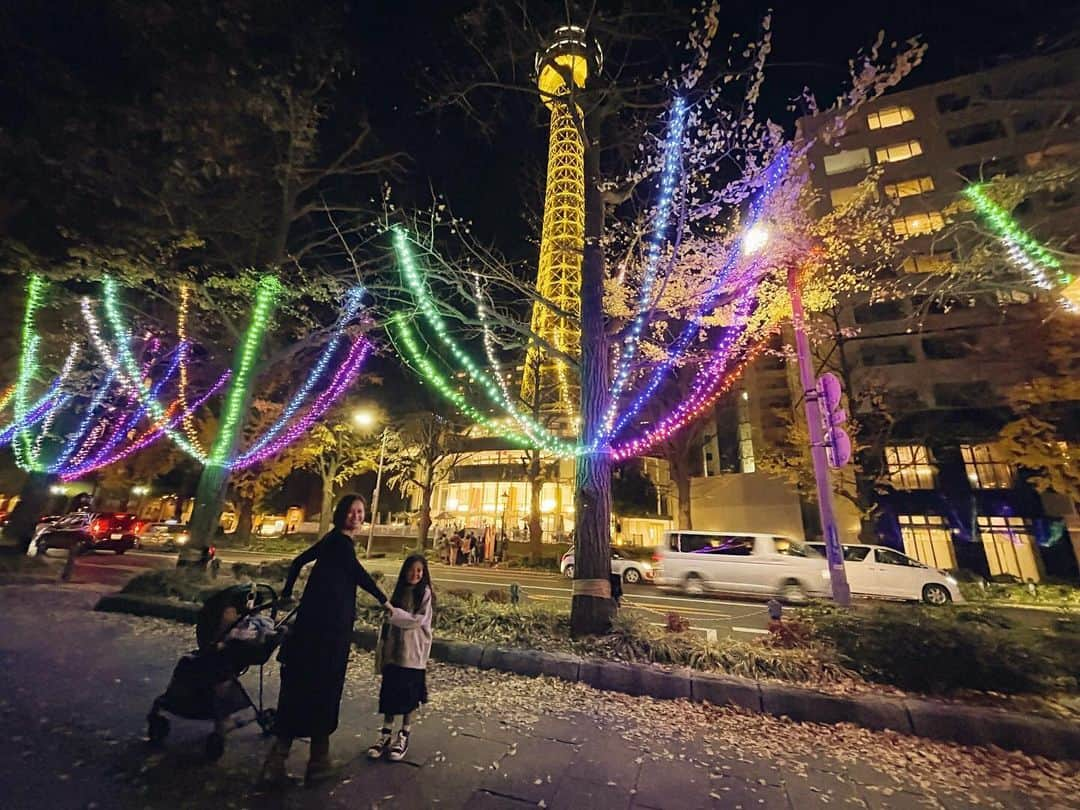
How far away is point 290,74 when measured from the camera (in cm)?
816

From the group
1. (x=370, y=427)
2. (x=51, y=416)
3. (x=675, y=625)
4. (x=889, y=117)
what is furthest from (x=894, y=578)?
(x=889, y=117)

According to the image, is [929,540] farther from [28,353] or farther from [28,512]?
[28,512]

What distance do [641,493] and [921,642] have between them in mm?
27429

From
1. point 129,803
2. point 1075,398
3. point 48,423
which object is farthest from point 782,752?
point 48,423

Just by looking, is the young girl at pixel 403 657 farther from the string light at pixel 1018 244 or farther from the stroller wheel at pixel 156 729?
the string light at pixel 1018 244

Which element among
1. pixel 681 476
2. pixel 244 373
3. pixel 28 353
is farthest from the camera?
pixel 681 476

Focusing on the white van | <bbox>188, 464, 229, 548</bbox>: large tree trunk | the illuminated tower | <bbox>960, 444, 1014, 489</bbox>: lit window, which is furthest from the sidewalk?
<bbox>960, 444, 1014, 489</bbox>: lit window

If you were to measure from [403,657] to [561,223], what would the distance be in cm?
3422

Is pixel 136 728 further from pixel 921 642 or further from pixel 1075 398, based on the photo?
pixel 1075 398

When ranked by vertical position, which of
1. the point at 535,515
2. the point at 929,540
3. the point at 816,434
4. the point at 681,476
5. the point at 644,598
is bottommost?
the point at 644,598

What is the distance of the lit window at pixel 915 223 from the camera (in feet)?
83.0

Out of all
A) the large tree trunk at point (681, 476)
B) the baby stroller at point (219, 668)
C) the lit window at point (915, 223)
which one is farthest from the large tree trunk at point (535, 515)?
the lit window at point (915, 223)

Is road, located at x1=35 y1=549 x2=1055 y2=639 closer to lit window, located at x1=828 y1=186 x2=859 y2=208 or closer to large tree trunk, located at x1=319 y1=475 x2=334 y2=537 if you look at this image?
large tree trunk, located at x1=319 y1=475 x2=334 y2=537

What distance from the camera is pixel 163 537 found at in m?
27.7
